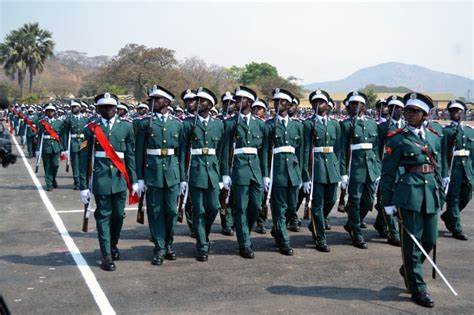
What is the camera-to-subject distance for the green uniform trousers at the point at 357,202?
8367mm

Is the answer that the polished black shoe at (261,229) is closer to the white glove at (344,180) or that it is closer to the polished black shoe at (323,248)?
the polished black shoe at (323,248)

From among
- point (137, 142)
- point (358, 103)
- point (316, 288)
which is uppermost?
point (358, 103)

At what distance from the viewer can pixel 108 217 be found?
282 inches

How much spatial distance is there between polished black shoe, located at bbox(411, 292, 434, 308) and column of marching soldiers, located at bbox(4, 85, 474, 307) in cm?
7

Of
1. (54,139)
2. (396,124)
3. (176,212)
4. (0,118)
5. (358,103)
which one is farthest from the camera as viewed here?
(54,139)

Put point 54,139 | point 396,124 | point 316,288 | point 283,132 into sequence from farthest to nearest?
point 54,139 → point 396,124 → point 283,132 → point 316,288

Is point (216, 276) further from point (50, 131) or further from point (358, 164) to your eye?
point (50, 131)

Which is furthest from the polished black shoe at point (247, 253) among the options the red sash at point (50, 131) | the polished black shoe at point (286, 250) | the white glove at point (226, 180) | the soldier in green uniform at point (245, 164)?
the red sash at point (50, 131)

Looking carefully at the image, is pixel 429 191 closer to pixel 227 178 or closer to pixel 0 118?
pixel 227 178

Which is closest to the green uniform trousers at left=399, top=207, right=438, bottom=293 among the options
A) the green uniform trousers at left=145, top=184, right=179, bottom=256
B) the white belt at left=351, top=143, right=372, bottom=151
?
the white belt at left=351, top=143, right=372, bottom=151

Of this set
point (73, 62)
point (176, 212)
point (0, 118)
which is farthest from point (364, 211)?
point (73, 62)

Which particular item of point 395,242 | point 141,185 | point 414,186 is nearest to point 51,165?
point 141,185

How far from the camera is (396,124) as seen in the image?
366 inches

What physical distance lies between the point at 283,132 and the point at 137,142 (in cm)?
209
